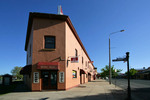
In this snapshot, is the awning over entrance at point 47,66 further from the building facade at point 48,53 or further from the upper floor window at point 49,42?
the upper floor window at point 49,42

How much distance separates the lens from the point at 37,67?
1374 centimetres

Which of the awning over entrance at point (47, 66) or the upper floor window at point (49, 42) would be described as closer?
the awning over entrance at point (47, 66)

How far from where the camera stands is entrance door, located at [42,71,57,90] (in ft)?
46.7

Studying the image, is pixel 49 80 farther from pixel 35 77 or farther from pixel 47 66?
pixel 47 66

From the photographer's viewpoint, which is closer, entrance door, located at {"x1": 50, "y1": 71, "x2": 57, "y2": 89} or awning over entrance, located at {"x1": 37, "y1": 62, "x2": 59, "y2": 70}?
awning over entrance, located at {"x1": 37, "y1": 62, "x2": 59, "y2": 70}

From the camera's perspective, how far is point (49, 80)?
1433 cm

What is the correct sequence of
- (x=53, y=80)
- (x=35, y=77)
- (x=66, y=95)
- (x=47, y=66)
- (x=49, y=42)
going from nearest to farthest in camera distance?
1. (x=66, y=95)
2. (x=47, y=66)
3. (x=35, y=77)
4. (x=53, y=80)
5. (x=49, y=42)

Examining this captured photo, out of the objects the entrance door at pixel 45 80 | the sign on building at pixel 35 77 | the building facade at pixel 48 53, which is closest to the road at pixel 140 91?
the building facade at pixel 48 53

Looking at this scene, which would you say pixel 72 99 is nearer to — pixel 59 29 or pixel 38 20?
pixel 59 29

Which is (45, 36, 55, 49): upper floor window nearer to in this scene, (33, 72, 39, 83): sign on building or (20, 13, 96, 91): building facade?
(20, 13, 96, 91): building facade

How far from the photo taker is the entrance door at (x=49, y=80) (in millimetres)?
14227

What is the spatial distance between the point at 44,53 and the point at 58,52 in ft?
4.78

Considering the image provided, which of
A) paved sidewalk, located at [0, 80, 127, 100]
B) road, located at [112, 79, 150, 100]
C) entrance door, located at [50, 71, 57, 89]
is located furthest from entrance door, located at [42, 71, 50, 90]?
road, located at [112, 79, 150, 100]

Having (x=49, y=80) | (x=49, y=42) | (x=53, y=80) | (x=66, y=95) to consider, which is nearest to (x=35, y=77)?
(x=49, y=80)
